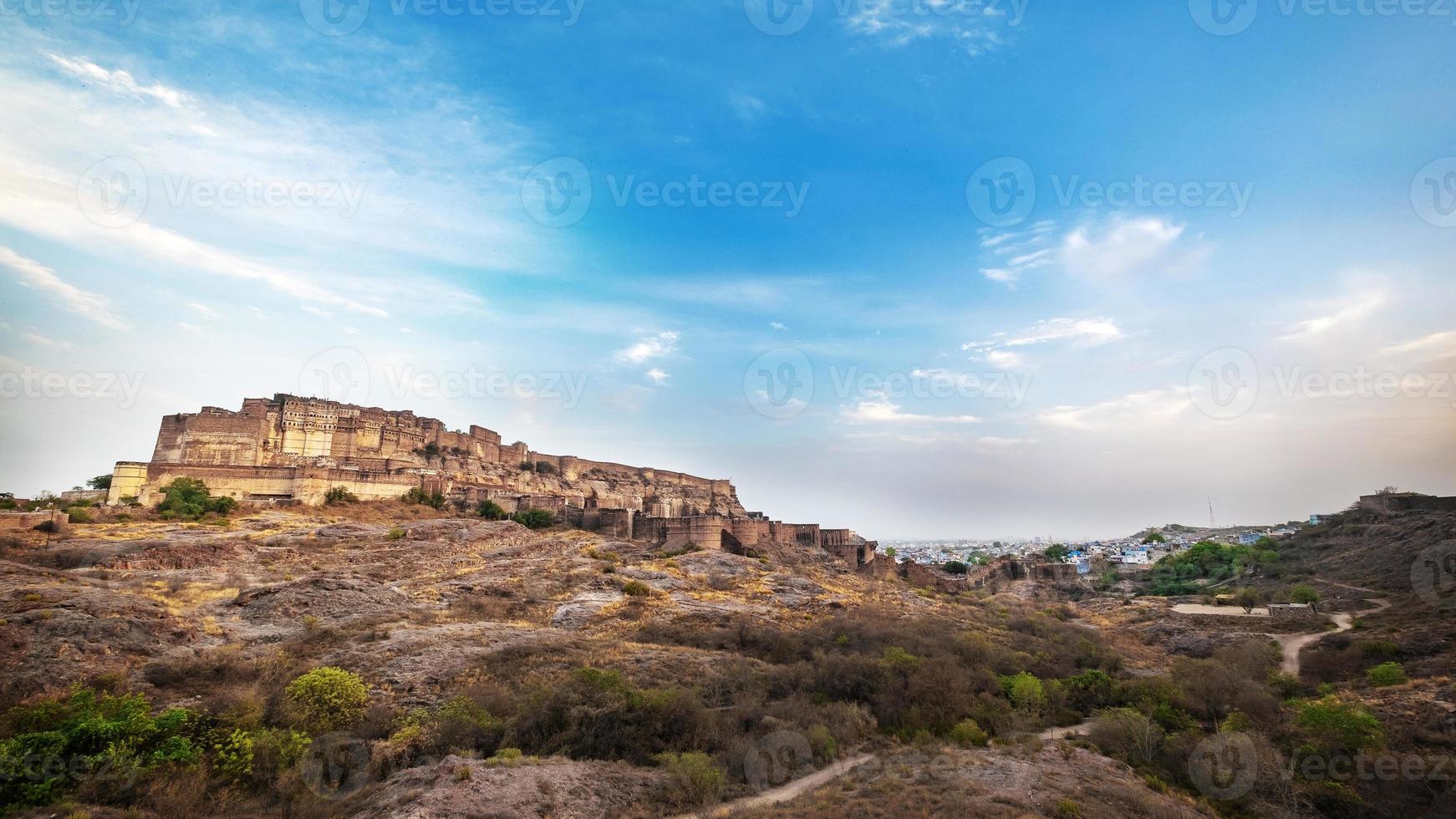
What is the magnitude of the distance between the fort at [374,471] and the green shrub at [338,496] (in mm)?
180

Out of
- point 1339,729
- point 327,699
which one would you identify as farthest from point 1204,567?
point 327,699

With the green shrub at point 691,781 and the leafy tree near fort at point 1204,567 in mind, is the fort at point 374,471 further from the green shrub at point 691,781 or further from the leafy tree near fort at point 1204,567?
the leafy tree near fort at point 1204,567

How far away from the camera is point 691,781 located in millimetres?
12359

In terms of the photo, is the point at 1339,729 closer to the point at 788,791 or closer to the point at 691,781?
the point at 788,791

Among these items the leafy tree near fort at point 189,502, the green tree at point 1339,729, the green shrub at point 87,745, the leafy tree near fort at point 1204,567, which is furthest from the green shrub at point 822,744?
the leafy tree near fort at point 1204,567

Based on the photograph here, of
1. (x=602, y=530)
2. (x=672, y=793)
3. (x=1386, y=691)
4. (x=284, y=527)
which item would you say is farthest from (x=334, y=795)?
(x=602, y=530)

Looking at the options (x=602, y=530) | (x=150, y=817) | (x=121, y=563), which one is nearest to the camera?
(x=150, y=817)

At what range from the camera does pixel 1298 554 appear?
50156 millimetres

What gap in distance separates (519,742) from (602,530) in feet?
90.5

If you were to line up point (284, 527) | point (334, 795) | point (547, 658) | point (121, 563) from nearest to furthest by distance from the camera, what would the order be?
point (334, 795)
point (547, 658)
point (121, 563)
point (284, 527)

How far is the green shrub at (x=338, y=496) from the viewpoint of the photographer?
3581 cm

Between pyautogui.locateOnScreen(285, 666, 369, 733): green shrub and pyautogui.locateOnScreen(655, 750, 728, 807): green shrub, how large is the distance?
21.9ft

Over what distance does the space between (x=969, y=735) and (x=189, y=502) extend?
35.0m

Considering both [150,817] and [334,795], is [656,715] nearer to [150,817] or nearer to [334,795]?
[334,795]
